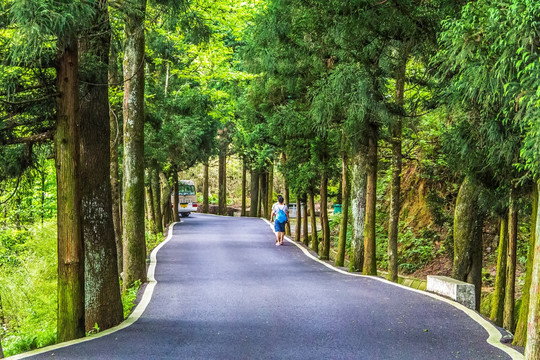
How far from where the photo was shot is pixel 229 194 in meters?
70.2

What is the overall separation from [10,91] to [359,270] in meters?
11.3

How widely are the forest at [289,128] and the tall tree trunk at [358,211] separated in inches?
1.6

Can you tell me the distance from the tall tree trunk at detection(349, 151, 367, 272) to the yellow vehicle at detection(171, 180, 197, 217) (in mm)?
29387

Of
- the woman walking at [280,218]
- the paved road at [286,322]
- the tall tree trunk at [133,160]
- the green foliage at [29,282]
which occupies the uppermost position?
the tall tree trunk at [133,160]

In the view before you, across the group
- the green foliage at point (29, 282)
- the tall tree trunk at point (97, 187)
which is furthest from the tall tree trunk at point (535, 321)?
the green foliage at point (29, 282)

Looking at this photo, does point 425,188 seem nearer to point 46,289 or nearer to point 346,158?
point 346,158

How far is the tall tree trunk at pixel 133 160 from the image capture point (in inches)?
557

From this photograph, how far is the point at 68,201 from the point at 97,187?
1.14 m

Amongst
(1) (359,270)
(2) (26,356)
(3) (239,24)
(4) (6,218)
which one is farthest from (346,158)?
(2) (26,356)

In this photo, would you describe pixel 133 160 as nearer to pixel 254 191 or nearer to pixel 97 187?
pixel 97 187

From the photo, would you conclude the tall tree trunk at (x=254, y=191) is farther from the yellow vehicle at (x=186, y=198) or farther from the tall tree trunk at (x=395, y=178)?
the tall tree trunk at (x=395, y=178)

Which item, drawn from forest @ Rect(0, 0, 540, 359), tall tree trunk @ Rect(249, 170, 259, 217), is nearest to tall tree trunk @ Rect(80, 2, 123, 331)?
forest @ Rect(0, 0, 540, 359)

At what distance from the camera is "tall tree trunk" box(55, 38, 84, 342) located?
876 cm

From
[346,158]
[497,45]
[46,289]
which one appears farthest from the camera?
[346,158]
